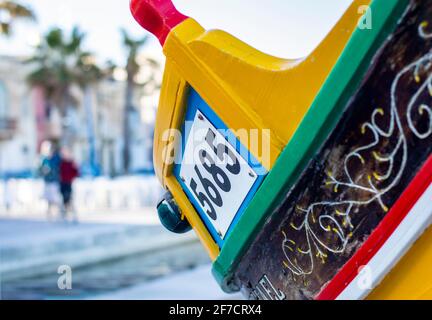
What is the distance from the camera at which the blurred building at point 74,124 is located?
30.0 metres

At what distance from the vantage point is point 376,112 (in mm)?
1391

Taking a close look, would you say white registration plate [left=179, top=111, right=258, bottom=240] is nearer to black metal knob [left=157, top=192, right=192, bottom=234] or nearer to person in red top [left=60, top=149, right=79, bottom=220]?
black metal knob [left=157, top=192, right=192, bottom=234]

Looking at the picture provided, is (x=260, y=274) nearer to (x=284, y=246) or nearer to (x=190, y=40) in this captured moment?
(x=284, y=246)

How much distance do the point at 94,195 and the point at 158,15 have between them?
13.0m

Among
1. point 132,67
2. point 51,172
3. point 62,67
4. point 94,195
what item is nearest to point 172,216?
point 51,172

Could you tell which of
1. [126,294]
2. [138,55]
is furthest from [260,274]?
[138,55]

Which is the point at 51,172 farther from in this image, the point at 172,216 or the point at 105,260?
the point at 172,216

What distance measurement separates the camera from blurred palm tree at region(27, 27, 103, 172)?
29.2m

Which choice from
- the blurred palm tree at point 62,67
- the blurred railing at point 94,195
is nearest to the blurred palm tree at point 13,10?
the blurred railing at point 94,195

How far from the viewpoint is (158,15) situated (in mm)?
1935

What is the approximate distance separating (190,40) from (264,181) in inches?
19.4

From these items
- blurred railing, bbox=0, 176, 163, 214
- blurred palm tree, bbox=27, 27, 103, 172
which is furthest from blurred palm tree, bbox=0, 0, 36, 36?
blurred palm tree, bbox=27, 27, 103, 172

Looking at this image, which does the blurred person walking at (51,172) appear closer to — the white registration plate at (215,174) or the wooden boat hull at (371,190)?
the white registration plate at (215,174)

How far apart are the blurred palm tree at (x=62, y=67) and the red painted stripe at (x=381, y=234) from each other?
94.6 ft
